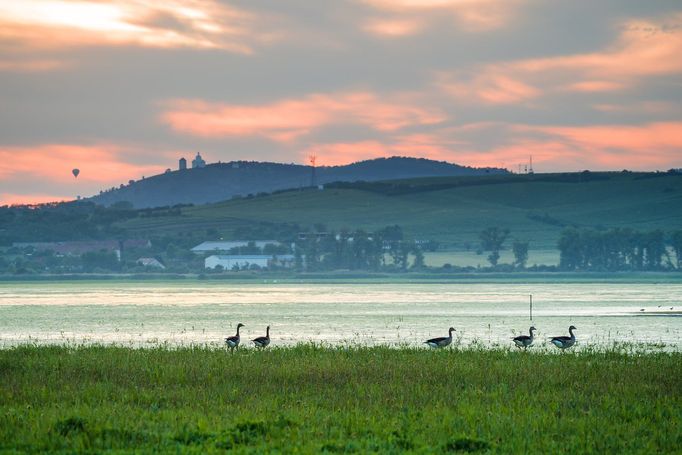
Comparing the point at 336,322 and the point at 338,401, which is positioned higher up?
the point at 338,401

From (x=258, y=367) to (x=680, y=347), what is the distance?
2351cm

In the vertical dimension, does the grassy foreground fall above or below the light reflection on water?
above

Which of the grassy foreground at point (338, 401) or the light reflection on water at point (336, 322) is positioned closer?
the grassy foreground at point (338, 401)

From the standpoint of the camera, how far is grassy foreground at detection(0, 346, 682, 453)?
24281mm

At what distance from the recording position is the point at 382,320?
85.8 m

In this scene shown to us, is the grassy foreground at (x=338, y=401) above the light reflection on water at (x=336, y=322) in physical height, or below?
above

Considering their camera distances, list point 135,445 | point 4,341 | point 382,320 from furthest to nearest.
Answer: point 382,320
point 4,341
point 135,445

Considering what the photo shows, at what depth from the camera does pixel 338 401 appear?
29922 millimetres

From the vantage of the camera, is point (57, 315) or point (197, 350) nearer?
point (197, 350)

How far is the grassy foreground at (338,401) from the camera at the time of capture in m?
24.3

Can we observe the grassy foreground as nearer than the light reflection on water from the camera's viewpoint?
Yes

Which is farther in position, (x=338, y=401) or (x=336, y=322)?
(x=336, y=322)

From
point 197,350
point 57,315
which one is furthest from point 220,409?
point 57,315

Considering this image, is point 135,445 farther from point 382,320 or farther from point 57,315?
point 57,315
